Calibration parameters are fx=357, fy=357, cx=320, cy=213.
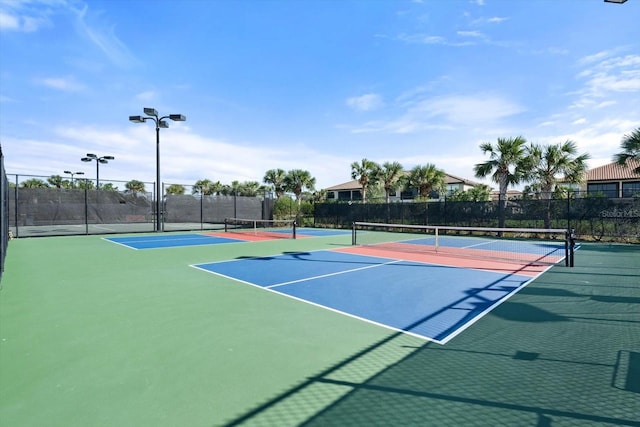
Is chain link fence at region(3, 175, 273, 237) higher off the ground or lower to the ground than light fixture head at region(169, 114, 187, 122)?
lower

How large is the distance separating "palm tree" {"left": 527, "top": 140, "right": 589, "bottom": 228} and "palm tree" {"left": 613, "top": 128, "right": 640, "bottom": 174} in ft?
7.39

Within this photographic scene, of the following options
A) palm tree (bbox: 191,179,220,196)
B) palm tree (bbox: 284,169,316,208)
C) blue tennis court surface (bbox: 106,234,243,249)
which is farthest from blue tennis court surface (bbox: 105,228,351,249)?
palm tree (bbox: 191,179,220,196)

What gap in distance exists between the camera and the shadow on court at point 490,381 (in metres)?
2.76

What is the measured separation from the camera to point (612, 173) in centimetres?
3100

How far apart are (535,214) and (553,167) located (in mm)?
2959

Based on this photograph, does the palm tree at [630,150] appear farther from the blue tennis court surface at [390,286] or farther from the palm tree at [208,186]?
the palm tree at [208,186]

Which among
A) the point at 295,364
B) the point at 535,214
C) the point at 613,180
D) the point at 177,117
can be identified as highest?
the point at 177,117

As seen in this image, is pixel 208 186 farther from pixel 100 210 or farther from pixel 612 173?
pixel 612 173

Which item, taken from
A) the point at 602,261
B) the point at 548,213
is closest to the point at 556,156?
the point at 548,213

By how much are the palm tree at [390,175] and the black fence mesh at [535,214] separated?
817 centimetres

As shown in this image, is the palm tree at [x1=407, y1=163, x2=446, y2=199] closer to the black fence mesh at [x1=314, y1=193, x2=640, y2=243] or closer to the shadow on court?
the black fence mesh at [x1=314, y1=193, x2=640, y2=243]

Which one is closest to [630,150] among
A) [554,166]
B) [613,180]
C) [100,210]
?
[554,166]

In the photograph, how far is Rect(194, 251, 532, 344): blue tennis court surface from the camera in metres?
5.15

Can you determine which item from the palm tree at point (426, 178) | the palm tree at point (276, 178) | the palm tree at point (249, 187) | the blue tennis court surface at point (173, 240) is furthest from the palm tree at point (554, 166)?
the palm tree at point (249, 187)
